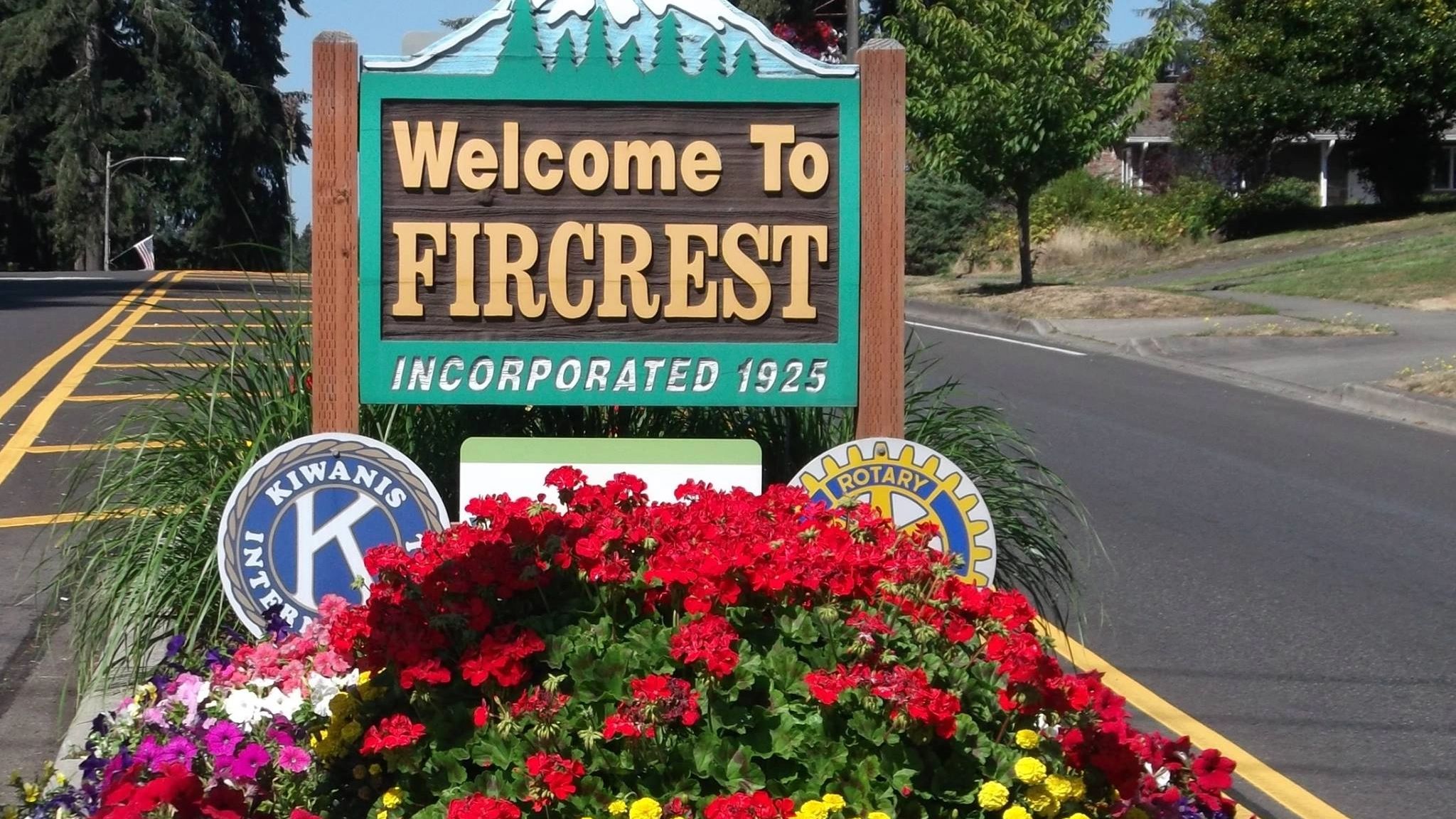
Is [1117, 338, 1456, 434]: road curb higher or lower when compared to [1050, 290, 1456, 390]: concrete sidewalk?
lower

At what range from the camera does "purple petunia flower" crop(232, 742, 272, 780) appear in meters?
3.32

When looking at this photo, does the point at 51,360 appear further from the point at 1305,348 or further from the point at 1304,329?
the point at 1304,329

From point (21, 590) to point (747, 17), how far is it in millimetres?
4343

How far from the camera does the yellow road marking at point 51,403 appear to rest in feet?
32.8

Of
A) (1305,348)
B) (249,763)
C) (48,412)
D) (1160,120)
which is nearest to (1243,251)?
(1305,348)

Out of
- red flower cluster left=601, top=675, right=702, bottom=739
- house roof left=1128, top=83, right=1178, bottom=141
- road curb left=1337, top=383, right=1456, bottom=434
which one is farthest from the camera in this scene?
house roof left=1128, top=83, right=1178, bottom=141

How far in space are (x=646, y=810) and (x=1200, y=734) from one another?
3097 mm

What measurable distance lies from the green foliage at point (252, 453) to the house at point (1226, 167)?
118 ft

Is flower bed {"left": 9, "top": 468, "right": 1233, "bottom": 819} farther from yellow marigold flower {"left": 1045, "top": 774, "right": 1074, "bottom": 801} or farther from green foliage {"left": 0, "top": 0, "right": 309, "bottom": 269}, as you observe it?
green foliage {"left": 0, "top": 0, "right": 309, "bottom": 269}

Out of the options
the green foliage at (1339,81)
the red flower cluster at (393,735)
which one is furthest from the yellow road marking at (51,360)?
the green foliage at (1339,81)

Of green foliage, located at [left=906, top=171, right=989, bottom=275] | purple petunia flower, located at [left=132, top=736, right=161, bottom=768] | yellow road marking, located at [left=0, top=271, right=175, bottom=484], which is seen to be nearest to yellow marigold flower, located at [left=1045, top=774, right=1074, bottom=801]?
purple petunia flower, located at [left=132, top=736, right=161, bottom=768]

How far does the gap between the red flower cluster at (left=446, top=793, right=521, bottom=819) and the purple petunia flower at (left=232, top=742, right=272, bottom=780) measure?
1.85ft

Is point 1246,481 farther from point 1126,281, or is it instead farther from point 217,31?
point 217,31

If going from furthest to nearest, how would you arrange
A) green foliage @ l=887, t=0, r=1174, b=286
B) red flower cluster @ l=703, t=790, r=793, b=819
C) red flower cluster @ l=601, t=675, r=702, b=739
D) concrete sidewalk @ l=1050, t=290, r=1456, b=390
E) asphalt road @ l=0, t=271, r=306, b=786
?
green foliage @ l=887, t=0, r=1174, b=286 < concrete sidewalk @ l=1050, t=290, r=1456, b=390 < asphalt road @ l=0, t=271, r=306, b=786 < red flower cluster @ l=601, t=675, r=702, b=739 < red flower cluster @ l=703, t=790, r=793, b=819
